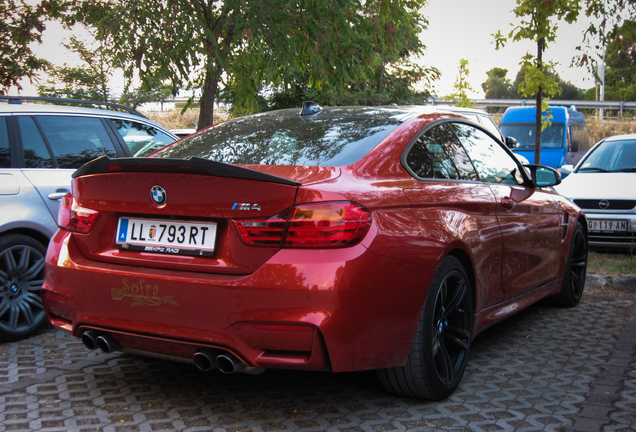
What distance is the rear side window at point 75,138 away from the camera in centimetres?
509

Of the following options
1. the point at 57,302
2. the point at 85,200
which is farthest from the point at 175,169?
the point at 57,302

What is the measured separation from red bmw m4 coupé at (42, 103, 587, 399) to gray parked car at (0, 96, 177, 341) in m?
1.37

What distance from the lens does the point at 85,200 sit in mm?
3289

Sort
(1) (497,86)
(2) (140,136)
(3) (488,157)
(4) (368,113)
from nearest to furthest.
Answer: (4) (368,113), (3) (488,157), (2) (140,136), (1) (497,86)

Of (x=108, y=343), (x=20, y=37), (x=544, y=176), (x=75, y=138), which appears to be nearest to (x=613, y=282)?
(x=544, y=176)

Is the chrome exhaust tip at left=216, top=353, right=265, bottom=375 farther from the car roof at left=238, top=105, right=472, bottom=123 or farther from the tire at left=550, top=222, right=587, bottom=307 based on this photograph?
the tire at left=550, top=222, right=587, bottom=307

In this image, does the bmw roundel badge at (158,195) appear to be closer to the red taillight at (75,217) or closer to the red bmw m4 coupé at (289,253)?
the red bmw m4 coupé at (289,253)

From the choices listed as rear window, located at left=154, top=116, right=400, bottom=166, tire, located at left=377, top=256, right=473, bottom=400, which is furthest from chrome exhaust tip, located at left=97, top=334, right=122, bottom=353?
tire, located at left=377, top=256, right=473, bottom=400

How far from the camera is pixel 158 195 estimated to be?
3.02m

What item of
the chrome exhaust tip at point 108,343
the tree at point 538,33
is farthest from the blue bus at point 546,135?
the chrome exhaust tip at point 108,343

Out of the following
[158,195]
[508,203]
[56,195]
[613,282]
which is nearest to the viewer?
[158,195]

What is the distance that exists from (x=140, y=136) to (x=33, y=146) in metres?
1.09

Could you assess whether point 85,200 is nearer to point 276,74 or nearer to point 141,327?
point 141,327

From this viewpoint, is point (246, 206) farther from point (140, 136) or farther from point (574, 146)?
point (574, 146)
